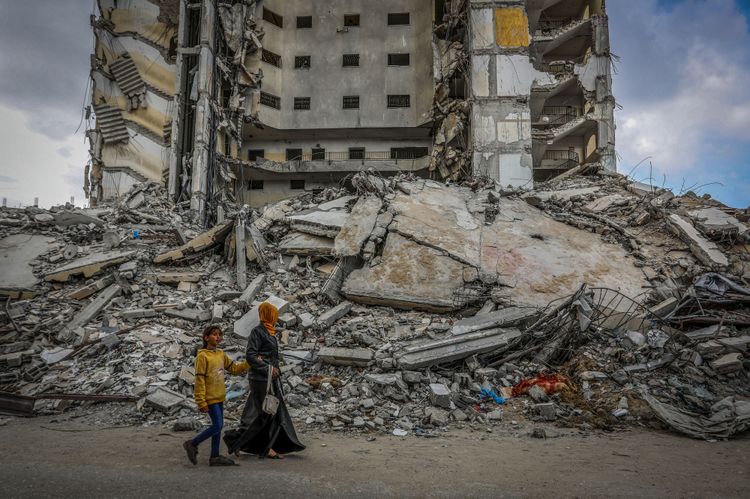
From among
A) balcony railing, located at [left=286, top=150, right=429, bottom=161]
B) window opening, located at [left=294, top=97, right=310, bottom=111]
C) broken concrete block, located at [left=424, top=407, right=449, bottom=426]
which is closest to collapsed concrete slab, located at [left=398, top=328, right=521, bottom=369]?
broken concrete block, located at [left=424, top=407, right=449, bottom=426]

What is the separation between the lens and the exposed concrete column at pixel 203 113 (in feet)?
58.3

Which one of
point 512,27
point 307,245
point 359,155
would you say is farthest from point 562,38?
point 307,245

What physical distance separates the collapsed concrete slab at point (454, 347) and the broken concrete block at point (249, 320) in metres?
2.52

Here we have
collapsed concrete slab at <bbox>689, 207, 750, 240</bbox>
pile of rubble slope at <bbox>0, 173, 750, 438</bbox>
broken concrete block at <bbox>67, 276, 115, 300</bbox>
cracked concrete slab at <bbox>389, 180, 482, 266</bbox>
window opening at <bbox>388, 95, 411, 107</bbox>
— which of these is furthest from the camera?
window opening at <bbox>388, 95, 411, 107</bbox>

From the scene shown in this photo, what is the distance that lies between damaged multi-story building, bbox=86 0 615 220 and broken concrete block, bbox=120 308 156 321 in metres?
10.4

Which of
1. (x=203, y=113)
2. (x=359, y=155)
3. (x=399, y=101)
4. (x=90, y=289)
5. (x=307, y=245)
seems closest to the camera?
(x=90, y=289)

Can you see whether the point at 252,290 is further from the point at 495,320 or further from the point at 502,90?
the point at 502,90

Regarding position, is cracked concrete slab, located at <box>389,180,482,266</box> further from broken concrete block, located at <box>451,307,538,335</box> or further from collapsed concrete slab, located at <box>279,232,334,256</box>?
collapsed concrete slab, located at <box>279,232,334,256</box>

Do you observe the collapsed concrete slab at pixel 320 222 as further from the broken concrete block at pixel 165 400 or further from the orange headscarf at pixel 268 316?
the orange headscarf at pixel 268 316

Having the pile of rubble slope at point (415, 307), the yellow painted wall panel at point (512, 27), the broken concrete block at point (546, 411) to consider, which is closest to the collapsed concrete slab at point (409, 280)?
the pile of rubble slope at point (415, 307)

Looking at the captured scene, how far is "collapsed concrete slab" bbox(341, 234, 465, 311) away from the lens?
7898 millimetres

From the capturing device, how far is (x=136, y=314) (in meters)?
7.79

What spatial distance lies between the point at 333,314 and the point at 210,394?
4016mm

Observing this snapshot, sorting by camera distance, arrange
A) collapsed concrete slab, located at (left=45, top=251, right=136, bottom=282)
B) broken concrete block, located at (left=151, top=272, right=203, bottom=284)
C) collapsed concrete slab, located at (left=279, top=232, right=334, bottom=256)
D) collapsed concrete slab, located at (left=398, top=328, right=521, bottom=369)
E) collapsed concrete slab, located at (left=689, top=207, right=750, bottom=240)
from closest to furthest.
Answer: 1. collapsed concrete slab, located at (left=398, top=328, right=521, bottom=369)
2. collapsed concrete slab, located at (left=45, top=251, right=136, bottom=282)
3. broken concrete block, located at (left=151, top=272, right=203, bottom=284)
4. collapsed concrete slab, located at (left=689, top=207, right=750, bottom=240)
5. collapsed concrete slab, located at (left=279, top=232, right=334, bottom=256)
